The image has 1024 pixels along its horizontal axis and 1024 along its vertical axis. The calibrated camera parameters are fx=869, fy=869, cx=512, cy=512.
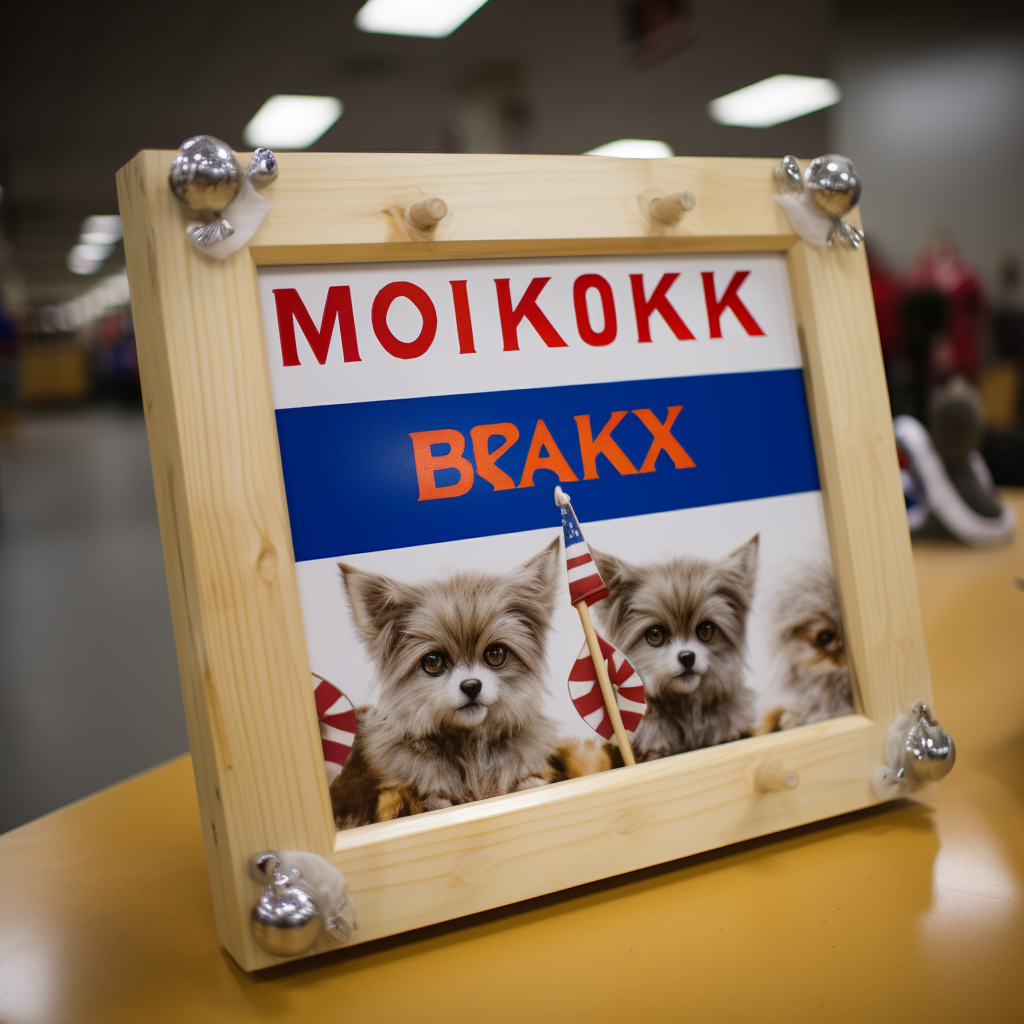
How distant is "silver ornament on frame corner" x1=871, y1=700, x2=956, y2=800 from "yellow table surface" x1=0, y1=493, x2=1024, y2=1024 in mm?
24

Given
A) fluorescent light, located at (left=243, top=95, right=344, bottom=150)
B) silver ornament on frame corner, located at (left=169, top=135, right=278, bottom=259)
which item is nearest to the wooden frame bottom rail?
silver ornament on frame corner, located at (left=169, top=135, right=278, bottom=259)

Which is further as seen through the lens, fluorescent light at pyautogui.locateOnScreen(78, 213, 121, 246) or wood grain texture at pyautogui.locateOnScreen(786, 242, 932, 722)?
fluorescent light at pyautogui.locateOnScreen(78, 213, 121, 246)

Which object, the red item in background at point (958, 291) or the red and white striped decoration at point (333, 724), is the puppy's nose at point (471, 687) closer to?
the red and white striped decoration at point (333, 724)

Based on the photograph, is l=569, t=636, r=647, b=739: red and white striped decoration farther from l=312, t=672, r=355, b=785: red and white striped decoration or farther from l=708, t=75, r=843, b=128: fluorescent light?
l=708, t=75, r=843, b=128: fluorescent light

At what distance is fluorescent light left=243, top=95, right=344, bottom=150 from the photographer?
5.94 meters

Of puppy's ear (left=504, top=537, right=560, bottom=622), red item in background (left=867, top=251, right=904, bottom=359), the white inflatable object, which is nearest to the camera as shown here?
puppy's ear (left=504, top=537, right=560, bottom=622)

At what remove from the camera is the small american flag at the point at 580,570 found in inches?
20.9

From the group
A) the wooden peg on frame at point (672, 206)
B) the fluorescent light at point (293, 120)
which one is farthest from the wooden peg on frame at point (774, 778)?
the fluorescent light at point (293, 120)

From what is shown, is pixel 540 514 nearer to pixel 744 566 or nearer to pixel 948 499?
pixel 744 566

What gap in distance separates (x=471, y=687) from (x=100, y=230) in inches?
503

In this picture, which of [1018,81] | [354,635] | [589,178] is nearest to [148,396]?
[354,635]

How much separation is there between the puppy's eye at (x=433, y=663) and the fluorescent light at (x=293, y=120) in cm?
604

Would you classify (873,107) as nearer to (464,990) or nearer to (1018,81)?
(1018,81)

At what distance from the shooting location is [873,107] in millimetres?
5113
